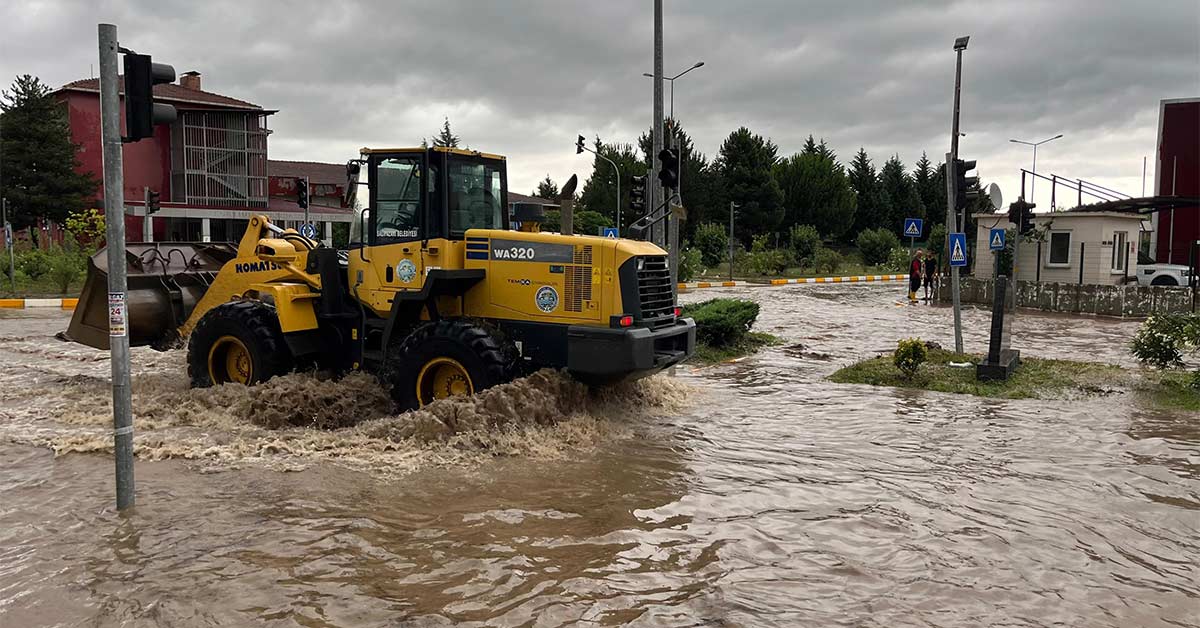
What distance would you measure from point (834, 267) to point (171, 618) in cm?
4782

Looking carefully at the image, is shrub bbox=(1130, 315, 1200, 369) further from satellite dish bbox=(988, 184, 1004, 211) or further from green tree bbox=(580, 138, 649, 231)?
green tree bbox=(580, 138, 649, 231)

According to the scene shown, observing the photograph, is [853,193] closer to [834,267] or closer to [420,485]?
[834,267]

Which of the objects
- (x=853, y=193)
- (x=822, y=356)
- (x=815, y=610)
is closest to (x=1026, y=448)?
(x=815, y=610)

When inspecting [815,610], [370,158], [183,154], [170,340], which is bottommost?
[815,610]

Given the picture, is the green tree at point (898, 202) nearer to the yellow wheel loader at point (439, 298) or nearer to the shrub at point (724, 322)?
the shrub at point (724, 322)

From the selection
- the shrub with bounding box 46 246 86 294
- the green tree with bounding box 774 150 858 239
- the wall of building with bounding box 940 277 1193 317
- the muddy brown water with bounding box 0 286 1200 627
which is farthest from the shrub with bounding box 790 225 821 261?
the muddy brown water with bounding box 0 286 1200 627

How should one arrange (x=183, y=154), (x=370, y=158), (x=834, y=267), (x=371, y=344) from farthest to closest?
(x=834, y=267), (x=183, y=154), (x=371, y=344), (x=370, y=158)

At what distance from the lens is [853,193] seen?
67438mm

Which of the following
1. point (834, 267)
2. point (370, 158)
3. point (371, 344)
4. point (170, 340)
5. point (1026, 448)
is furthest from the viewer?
point (834, 267)

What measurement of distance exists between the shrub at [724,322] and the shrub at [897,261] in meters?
40.9

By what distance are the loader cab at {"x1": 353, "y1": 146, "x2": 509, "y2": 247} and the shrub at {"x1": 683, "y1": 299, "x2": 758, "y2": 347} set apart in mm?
6758

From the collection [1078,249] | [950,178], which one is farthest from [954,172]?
[1078,249]

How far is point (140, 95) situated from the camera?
6113 mm

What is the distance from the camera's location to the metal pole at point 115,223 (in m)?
5.97
